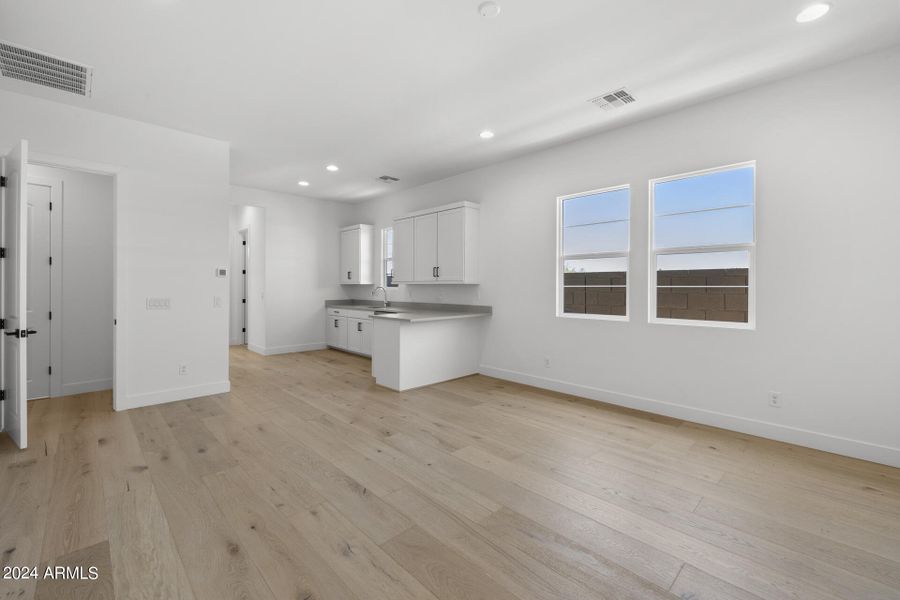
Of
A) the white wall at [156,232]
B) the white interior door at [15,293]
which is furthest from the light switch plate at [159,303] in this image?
the white interior door at [15,293]

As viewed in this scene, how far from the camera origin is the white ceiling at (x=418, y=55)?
2.39 metres

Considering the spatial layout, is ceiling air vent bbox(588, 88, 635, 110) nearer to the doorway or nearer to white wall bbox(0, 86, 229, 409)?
white wall bbox(0, 86, 229, 409)

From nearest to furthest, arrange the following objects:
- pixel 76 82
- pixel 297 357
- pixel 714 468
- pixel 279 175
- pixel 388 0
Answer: pixel 388 0, pixel 714 468, pixel 76 82, pixel 279 175, pixel 297 357

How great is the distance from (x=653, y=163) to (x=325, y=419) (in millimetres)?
3925

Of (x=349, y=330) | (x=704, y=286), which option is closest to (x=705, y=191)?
(x=704, y=286)

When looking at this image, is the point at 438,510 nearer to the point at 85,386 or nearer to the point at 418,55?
the point at 418,55

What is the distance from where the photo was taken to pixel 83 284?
14.9ft

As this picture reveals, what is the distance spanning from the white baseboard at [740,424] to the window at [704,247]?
31.5 inches

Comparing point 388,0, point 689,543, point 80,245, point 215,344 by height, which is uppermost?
point 388,0

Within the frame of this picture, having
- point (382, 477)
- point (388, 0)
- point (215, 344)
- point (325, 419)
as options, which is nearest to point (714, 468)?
point (382, 477)

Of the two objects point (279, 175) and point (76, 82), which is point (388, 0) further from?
point (279, 175)

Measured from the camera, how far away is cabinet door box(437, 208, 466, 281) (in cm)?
536

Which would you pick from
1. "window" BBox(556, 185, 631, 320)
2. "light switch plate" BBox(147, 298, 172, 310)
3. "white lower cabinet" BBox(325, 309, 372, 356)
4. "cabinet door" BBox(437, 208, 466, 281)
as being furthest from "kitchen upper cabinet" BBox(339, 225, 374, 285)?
"window" BBox(556, 185, 631, 320)

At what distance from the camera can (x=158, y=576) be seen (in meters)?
1.67
